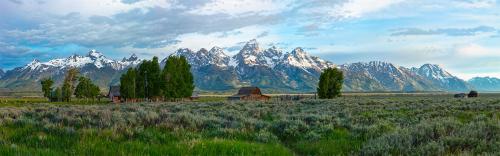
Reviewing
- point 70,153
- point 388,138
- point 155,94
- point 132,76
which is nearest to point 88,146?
point 70,153

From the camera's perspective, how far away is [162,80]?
94.9 metres

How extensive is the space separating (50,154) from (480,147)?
362 inches

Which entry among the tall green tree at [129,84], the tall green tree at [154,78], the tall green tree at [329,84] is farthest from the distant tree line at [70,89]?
the tall green tree at [329,84]

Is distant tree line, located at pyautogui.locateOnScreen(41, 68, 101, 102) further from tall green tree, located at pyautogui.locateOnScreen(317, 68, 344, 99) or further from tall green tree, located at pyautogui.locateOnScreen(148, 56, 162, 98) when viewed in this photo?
tall green tree, located at pyautogui.locateOnScreen(317, 68, 344, 99)

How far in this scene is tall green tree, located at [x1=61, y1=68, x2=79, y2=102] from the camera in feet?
396

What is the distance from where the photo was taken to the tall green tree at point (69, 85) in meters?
121

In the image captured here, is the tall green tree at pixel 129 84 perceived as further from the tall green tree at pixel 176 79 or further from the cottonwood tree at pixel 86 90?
the cottonwood tree at pixel 86 90

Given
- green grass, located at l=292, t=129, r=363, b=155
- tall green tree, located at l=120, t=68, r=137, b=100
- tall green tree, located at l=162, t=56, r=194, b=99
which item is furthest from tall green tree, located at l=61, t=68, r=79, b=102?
green grass, located at l=292, t=129, r=363, b=155

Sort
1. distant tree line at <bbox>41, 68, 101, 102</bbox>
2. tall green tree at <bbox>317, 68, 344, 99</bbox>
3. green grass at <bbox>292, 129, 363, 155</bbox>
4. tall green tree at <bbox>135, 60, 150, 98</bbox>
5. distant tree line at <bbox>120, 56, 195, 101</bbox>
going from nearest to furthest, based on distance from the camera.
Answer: green grass at <bbox>292, 129, 363, 155</bbox>, distant tree line at <bbox>120, 56, 195, 101</bbox>, tall green tree at <bbox>135, 60, 150, 98</bbox>, tall green tree at <bbox>317, 68, 344, 99</bbox>, distant tree line at <bbox>41, 68, 101, 102</bbox>

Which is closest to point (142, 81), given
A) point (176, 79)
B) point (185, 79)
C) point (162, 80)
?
point (162, 80)

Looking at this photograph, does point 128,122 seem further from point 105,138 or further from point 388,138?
point 388,138

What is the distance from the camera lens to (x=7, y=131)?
45.4 feet

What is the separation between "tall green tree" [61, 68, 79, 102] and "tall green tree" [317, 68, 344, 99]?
6257 cm

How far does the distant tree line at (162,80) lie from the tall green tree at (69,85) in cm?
2656
